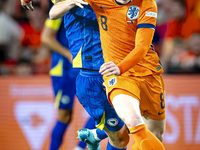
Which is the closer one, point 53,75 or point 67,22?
point 67,22

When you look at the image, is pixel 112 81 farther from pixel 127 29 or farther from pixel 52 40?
pixel 52 40

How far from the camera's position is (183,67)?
15.6 ft

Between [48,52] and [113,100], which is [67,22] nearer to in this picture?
[113,100]

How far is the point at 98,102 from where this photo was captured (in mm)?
2508

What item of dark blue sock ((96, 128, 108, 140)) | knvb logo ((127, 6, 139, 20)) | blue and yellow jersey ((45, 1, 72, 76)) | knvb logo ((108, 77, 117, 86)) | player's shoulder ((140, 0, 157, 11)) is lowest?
dark blue sock ((96, 128, 108, 140))

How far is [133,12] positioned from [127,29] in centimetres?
13

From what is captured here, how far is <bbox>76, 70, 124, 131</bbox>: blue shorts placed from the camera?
250 centimetres

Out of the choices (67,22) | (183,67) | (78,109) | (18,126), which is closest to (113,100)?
(67,22)

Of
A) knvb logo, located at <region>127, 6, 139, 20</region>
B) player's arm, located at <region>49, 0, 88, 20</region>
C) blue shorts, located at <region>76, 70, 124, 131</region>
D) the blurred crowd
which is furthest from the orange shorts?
the blurred crowd

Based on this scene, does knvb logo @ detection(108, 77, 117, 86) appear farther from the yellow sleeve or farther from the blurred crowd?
the blurred crowd

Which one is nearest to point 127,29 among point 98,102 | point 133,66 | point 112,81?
point 133,66

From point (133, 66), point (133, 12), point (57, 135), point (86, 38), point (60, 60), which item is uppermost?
point (133, 12)

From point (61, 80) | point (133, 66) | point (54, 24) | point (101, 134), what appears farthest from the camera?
point (61, 80)

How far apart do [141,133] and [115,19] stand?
0.81m
